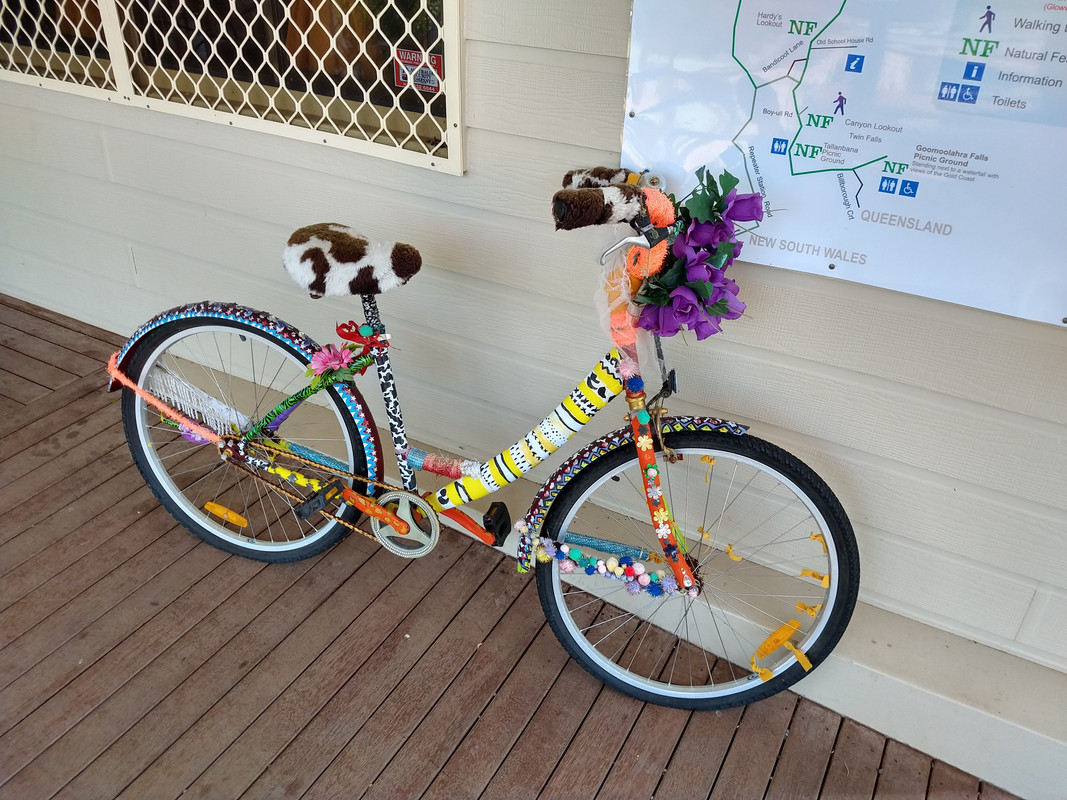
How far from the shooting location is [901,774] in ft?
5.92

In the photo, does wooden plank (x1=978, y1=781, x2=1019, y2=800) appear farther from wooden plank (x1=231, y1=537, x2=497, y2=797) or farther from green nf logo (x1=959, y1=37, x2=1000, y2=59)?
green nf logo (x1=959, y1=37, x2=1000, y2=59)

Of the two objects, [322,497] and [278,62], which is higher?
[278,62]

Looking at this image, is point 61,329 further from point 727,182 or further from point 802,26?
point 802,26

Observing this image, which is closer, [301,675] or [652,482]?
[652,482]

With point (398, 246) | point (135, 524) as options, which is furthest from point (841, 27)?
point (135, 524)

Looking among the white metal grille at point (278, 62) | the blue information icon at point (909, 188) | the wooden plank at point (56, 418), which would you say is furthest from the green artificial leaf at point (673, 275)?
the wooden plank at point (56, 418)

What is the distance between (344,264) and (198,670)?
103 cm

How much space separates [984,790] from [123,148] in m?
2.97

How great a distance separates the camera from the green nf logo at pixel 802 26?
1.48m

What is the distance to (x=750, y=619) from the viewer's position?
1955 millimetres

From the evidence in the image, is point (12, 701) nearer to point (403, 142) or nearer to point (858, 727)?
point (403, 142)

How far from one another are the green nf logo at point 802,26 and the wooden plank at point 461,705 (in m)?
1.48

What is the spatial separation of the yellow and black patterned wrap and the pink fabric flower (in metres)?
0.39

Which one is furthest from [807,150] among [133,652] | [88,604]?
[88,604]
